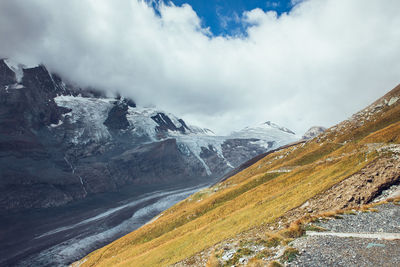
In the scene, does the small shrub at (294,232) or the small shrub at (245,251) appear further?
the small shrub at (245,251)

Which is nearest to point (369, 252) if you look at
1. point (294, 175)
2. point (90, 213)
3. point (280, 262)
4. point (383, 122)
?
point (280, 262)

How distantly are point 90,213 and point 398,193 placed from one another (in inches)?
6924

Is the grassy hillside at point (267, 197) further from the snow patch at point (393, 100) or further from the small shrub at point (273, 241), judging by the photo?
the small shrub at point (273, 241)

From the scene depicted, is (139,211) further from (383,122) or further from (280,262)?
(280,262)

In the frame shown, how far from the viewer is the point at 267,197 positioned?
115ft

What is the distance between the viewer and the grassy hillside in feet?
88.7

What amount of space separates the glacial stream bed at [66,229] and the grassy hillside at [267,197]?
5169 cm

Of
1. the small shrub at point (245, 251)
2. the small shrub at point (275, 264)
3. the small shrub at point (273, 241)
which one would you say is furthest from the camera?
the small shrub at point (245, 251)

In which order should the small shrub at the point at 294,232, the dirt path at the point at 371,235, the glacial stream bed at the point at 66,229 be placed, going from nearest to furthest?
the dirt path at the point at 371,235, the small shrub at the point at 294,232, the glacial stream bed at the point at 66,229

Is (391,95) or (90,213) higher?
(391,95)

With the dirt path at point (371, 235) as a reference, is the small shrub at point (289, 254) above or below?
above

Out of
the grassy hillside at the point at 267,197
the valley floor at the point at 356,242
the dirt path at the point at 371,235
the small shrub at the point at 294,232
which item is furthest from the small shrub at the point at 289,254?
the grassy hillside at the point at 267,197

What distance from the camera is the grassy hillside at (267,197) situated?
88.7 feet

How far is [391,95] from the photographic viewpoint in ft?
228
